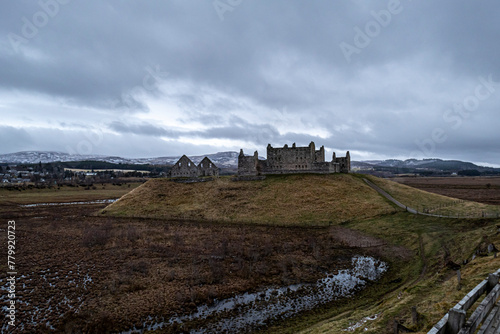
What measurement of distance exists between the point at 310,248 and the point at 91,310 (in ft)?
80.5

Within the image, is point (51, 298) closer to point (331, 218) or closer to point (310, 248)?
point (310, 248)

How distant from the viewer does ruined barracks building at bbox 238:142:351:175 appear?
238 ft

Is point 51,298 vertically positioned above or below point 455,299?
below

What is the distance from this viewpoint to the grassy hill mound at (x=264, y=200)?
49.9 metres

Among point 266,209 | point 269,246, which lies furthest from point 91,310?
point 266,209

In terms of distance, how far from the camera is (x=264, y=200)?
58531 millimetres

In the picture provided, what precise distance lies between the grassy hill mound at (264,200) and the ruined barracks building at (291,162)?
4.67 meters

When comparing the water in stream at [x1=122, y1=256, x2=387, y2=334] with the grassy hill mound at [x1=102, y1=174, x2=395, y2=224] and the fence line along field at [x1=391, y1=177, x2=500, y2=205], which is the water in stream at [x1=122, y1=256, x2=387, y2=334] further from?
the fence line along field at [x1=391, y1=177, x2=500, y2=205]

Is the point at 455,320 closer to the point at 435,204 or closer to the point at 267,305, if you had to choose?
the point at 267,305

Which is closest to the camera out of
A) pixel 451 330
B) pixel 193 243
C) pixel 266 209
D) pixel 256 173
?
pixel 451 330

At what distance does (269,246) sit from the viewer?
115 feet

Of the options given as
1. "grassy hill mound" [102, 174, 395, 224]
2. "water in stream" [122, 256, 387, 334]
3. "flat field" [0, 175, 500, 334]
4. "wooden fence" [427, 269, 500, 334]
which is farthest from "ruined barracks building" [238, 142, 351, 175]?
"wooden fence" [427, 269, 500, 334]

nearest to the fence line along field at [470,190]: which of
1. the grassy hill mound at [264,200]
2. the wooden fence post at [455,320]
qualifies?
the grassy hill mound at [264,200]

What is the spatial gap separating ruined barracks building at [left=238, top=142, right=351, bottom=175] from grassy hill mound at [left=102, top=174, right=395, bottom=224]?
4.67 metres
